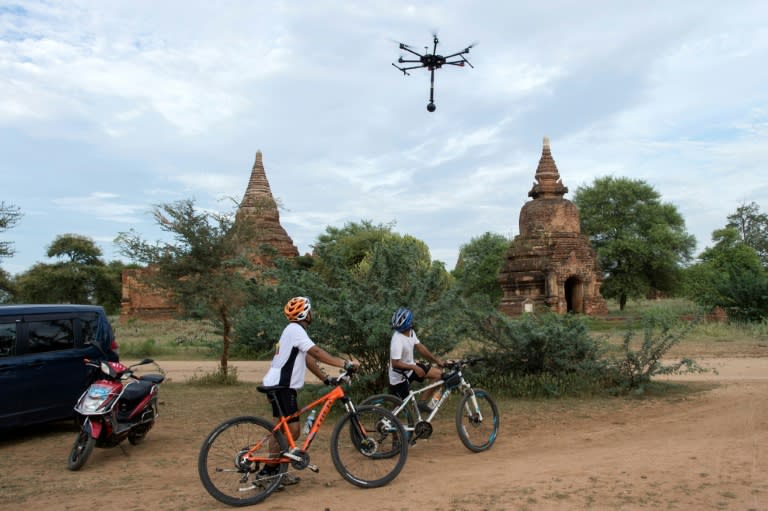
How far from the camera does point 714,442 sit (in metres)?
6.17

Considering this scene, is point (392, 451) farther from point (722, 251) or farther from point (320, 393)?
point (722, 251)

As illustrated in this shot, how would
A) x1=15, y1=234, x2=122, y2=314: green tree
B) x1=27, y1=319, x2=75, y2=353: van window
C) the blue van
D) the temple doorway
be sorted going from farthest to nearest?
1. x1=15, y1=234, x2=122, y2=314: green tree
2. the temple doorway
3. x1=27, y1=319, x2=75, y2=353: van window
4. the blue van

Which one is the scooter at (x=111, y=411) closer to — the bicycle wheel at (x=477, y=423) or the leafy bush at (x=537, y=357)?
the bicycle wheel at (x=477, y=423)

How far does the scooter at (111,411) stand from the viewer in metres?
5.86

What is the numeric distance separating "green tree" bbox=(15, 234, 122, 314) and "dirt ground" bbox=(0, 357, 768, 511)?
132ft

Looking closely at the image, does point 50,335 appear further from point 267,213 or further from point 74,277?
point 74,277

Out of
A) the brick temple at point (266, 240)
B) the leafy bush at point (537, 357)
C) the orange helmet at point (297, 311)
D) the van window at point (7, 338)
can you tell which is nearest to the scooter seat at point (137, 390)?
the van window at point (7, 338)

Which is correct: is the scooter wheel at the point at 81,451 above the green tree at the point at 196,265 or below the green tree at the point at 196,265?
below

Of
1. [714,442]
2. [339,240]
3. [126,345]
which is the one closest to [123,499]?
[714,442]

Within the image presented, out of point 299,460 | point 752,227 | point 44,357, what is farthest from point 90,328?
point 752,227

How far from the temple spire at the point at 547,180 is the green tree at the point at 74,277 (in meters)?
31.7

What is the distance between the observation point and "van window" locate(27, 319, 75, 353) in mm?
6992

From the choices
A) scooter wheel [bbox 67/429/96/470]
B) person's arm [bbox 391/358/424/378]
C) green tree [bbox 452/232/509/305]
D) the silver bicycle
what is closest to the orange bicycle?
Answer: the silver bicycle

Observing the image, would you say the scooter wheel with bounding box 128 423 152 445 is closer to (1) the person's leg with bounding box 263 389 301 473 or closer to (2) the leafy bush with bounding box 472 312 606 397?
(1) the person's leg with bounding box 263 389 301 473
